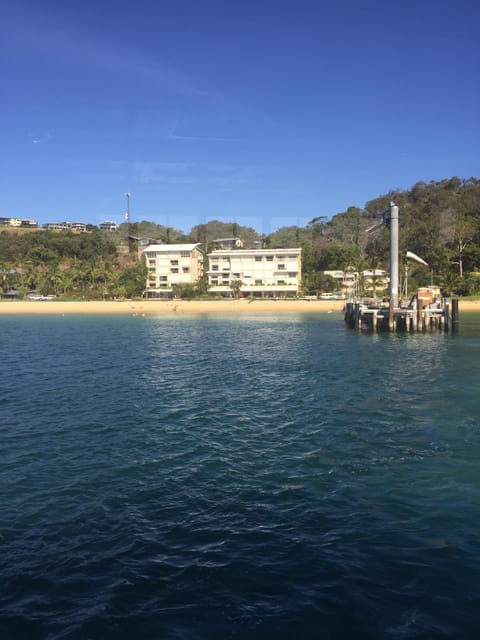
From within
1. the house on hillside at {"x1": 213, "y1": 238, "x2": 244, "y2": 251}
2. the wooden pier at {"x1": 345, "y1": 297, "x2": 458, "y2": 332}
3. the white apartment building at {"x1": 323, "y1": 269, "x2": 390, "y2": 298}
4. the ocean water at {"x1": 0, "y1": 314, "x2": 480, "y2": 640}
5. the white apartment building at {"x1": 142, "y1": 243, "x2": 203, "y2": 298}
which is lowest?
the ocean water at {"x1": 0, "y1": 314, "x2": 480, "y2": 640}

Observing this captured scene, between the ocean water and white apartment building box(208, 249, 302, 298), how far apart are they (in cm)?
9904

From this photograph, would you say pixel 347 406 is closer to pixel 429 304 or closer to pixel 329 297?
pixel 429 304

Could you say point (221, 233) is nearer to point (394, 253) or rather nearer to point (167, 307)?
point (167, 307)

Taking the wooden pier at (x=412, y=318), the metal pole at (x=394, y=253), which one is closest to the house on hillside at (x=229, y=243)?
the metal pole at (x=394, y=253)

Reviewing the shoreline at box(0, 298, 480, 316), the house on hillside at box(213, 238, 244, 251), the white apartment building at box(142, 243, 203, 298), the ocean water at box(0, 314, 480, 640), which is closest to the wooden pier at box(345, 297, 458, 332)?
the ocean water at box(0, 314, 480, 640)

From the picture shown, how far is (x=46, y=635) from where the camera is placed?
6.68 meters

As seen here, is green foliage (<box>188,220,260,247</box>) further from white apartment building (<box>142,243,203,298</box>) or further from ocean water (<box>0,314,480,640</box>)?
ocean water (<box>0,314,480,640</box>)

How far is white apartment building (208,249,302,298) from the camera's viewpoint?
123 metres

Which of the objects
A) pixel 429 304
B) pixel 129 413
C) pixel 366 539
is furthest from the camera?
pixel 429 304

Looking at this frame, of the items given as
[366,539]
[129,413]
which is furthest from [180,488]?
[129,413]

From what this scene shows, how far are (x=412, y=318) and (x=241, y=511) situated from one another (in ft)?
137

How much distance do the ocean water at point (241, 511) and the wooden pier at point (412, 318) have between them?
24657 mm

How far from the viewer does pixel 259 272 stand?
127 meters

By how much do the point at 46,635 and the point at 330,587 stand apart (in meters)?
4.25
